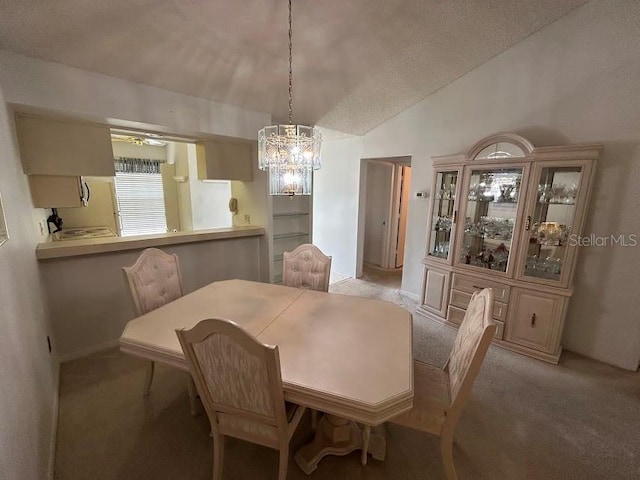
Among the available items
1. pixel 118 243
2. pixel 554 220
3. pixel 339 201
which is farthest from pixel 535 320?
pixel 118 243

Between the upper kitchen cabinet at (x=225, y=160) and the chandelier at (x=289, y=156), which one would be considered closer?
the chandelier at (x=289, y=156)

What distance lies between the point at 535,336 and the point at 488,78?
2.71m

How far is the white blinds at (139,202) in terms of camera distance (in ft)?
17.3

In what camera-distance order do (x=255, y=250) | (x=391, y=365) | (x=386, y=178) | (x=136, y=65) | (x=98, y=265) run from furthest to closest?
1. (x=386, y=178)
2. (x=255, y=250)
3. (x=98, y=265)
4. (x=136, y=65)
5. (x=391, y=365)

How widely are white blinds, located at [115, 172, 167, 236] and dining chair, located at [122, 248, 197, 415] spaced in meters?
4.17

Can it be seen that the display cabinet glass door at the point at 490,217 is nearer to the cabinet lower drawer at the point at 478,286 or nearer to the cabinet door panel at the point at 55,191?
the cabinet lower drawer at the point at 478,286

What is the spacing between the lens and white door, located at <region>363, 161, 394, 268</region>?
4.89 m

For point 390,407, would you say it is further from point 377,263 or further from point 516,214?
point 377,263

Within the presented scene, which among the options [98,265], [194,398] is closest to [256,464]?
[194,398]

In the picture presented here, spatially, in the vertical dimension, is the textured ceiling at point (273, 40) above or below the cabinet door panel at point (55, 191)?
above

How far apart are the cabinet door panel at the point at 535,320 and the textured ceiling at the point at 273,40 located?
8.06ft

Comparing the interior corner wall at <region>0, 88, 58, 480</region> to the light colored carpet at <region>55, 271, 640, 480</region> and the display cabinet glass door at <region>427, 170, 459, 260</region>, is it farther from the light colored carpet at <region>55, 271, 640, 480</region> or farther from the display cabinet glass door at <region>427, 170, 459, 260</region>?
the display cabinet glass door at <region>427, 170, 459, 260</region>

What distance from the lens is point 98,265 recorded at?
7.92 feet

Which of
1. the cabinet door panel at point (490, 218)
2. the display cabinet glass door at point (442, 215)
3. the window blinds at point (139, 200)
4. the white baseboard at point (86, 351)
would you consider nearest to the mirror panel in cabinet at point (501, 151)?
the cabinet door panel at point (490, 218)
